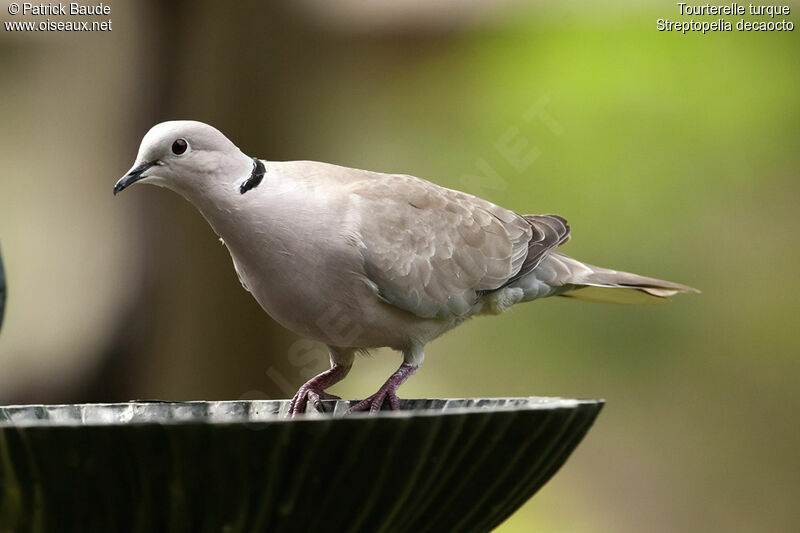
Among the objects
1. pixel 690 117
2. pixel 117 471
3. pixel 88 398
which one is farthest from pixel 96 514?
pixel 690 117

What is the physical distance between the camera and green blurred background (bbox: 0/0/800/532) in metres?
2.07

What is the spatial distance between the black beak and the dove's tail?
69 centimetres

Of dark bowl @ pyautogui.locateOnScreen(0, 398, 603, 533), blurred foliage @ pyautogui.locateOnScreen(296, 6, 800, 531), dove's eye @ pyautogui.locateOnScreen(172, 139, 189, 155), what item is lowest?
blurred foliage @ pyautogui.locateOnScreen(296, 6, 800, 531)

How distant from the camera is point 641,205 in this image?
2.80 metres

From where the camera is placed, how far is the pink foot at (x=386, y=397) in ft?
3.33

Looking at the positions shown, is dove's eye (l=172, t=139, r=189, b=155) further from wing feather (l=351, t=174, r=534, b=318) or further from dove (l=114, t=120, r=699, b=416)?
wing feather (l=351, t=174, r=534, b=318)

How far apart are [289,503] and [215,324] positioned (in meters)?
1.60

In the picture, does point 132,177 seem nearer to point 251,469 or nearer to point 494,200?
point 251,469

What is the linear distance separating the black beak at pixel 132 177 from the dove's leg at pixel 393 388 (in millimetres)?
321

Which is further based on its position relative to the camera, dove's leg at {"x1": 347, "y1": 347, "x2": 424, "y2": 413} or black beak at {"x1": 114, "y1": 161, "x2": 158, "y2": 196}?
dove's leg at {"x1": 347, "y1": 347, "x2": 424, "y2": 413}

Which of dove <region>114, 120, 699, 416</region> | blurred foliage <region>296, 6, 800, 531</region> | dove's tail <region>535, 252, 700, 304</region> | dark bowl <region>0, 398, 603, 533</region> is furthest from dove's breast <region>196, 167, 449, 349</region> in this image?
blurred foliage <region>296, 6, 800, 531</region>

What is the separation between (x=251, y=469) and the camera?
41 cm

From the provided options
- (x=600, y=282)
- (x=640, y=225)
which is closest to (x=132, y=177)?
(x=600, y=282)

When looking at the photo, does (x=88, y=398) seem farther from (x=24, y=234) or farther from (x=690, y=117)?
(x=690, y=117)
